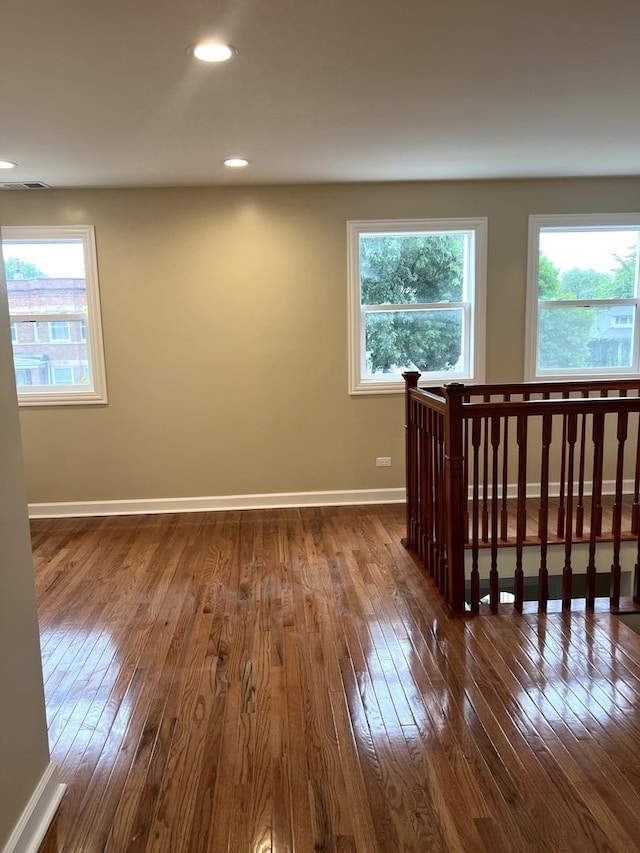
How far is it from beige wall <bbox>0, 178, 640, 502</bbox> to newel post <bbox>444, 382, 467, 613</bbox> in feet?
6.58

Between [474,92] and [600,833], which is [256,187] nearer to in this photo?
[474,92]

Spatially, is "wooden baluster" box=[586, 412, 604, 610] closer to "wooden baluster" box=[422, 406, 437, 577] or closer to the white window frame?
"wooden baluster" box=[422, 406, 437, 577]

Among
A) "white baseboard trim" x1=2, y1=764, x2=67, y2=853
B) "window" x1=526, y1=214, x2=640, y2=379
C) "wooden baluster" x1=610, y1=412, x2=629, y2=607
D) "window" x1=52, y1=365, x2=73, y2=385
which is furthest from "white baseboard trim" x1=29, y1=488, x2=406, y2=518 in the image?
"white baseboard trim" x1=2, y1=764, x2=67, y2=853

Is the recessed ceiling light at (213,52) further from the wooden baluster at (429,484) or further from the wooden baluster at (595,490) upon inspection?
the wooden baluster at (595,490)

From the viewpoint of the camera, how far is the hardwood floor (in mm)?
1676

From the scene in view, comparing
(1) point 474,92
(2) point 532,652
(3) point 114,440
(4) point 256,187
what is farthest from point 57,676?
(4) point 256,187

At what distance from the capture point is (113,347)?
15.3 ft

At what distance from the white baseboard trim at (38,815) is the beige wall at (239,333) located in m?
3.14

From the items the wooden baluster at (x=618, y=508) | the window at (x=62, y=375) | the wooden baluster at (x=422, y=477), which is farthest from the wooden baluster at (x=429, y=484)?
the window at (x=62, y=375)

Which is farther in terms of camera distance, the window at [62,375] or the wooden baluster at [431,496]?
the window at [62,375]

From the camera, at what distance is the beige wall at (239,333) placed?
4.55 meters

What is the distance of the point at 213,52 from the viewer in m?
2.30

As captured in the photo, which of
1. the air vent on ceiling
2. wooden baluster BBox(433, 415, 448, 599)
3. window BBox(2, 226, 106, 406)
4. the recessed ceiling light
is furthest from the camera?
window BBox(2, 226, 106, 406)

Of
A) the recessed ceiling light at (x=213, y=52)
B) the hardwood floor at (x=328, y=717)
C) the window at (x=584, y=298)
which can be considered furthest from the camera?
the window at (x=584, y=298)
